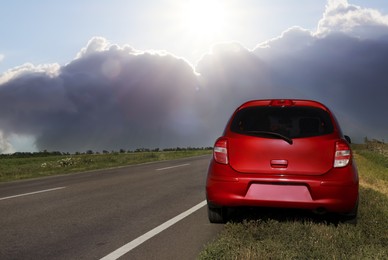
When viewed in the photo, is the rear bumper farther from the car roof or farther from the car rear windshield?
the car roof

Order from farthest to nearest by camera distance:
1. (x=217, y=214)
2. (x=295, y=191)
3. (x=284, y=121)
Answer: (x=217, y=214)
(x=284, y=121)
(x=295, y=191)

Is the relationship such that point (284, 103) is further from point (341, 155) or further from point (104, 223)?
point (104, 223)

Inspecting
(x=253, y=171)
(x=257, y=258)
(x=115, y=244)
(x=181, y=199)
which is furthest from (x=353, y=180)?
(x=181, y=199)

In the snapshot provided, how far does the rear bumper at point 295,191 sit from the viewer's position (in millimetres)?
5773

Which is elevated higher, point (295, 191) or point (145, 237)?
point (295, 191)

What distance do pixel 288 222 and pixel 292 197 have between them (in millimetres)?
628

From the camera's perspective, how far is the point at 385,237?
219 inches

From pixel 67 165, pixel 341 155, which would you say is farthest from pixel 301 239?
pixel 67 165

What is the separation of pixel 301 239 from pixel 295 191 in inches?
25.8

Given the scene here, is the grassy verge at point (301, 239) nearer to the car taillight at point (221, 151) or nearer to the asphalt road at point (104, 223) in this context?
the asphalt road at point (104, 223)

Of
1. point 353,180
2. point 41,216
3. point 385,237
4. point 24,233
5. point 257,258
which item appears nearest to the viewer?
point 257,258

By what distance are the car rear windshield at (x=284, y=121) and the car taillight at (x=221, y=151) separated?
Result: 24 cm

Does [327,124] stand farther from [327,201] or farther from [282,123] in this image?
[327,201]

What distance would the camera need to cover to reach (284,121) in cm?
638
